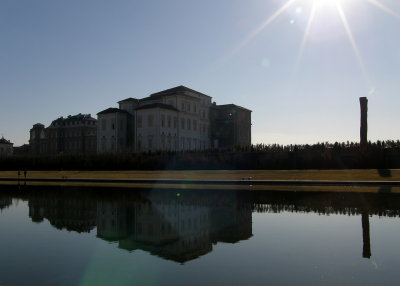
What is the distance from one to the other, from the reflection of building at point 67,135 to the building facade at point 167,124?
31.1 m

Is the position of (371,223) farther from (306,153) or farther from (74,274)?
(306,153)

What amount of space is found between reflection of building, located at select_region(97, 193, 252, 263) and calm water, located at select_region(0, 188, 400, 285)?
0.09 feet

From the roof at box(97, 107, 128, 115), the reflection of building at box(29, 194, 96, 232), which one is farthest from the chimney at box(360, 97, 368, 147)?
the roof at box(97, 107, 128, 115)


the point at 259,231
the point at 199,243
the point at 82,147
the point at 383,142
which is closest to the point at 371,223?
the point at 259,231

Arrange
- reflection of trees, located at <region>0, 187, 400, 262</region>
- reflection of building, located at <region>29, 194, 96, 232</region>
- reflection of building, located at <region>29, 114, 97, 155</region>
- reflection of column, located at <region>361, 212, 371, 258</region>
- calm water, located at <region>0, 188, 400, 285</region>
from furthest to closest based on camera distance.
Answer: reflection of building, located at <region>29, 114, 97, 155</region> → reflection of building, located at <region>29, 194, 96, 232</region> → reflection of trees, located at <region>0, 187, 400, 262</region> → reflection of column, located at <region>361, 212, 371, 258</region> → calm water, located at <region>0, 188, 400, 285</region>

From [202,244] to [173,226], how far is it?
2.70 metres

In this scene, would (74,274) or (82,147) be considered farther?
(82,147)

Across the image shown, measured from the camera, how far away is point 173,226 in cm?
1216

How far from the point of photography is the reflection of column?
8711 mm

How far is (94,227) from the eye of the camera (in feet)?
40.1

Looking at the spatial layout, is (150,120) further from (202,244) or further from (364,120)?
(202,244)

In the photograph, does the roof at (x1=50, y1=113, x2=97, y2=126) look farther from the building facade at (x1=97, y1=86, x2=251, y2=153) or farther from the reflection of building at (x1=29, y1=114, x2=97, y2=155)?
the building facade at (x1=97, y1=86, x2=251, y2=153)

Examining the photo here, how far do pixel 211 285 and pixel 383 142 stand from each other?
130 ft

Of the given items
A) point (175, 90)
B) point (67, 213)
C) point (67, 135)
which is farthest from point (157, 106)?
point (67, 213)
